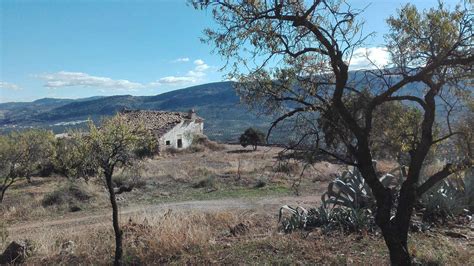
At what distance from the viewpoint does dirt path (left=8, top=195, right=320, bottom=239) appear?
14.4 metres

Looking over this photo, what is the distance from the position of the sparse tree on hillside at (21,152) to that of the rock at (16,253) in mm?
18635

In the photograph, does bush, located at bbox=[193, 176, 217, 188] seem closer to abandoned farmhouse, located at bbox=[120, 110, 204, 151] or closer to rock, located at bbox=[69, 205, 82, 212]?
rock, located at bbox=[69, 205, 82, 212]

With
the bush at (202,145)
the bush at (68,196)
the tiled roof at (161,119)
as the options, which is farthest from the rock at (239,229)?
the bush at (202,145)

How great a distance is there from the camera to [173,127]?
5122cm

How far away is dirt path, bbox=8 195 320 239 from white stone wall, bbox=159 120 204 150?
1196 inches

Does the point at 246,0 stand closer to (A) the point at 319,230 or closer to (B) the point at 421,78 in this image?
(B) the point at 421,78

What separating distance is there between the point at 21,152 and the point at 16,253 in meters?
22.1

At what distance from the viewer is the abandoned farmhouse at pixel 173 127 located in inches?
1948

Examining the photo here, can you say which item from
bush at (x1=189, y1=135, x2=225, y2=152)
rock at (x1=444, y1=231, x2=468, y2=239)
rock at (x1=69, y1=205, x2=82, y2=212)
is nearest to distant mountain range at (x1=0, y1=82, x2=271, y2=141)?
bush at (x1=189, y1=135, x2=225, y2=152)

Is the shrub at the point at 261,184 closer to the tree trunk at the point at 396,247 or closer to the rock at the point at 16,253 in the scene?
the rock at the point at 16,253

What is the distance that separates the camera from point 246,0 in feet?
18.1

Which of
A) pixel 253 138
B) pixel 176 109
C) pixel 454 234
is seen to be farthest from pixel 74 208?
pixel 176 109

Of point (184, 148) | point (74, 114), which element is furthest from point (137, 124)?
point (74, 114)

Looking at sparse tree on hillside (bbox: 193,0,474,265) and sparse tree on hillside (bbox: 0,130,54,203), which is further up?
sparse tree on hillside (bbox: 193,0,474,265)
